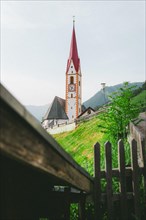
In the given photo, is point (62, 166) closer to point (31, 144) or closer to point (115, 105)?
point (31, 144)

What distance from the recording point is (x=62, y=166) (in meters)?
2.05

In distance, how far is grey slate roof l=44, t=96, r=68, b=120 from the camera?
217 ft

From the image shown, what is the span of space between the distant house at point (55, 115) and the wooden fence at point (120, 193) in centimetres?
6051

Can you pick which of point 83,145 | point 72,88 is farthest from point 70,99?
point 83,145

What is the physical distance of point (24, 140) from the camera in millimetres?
1385

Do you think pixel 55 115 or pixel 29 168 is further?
pixel 55 115

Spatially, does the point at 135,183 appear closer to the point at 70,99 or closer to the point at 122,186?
the point at 122,186

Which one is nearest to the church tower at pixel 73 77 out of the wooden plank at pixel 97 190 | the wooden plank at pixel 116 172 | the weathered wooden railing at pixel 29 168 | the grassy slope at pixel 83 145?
the grassy slope at pixel 83 145

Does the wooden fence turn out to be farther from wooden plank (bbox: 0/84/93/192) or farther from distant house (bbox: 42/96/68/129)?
distant house (bbox: 42/96/68/129)

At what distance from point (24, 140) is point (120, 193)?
126 inches

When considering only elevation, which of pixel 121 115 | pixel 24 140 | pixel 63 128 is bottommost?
pixel 24 140

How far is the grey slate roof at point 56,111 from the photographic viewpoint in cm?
6600

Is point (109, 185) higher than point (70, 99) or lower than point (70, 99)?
lower

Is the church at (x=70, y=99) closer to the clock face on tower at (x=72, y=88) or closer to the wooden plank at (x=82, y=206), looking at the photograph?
the clock face on tower at (x=72, y=88)
